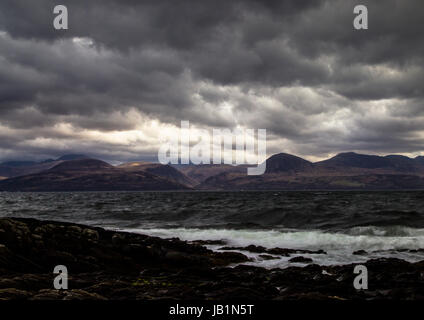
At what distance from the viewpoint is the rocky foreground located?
9758mm

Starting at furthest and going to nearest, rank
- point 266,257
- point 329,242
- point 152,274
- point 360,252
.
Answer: point 329,242, point 360,252, point 266,257, point 152,274

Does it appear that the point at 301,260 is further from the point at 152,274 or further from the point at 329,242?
the point at 152,274

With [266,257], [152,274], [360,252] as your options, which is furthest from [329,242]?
[152,274]

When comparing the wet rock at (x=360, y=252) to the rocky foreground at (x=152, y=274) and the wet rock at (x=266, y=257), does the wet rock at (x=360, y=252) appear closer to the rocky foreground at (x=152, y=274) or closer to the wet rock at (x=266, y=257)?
the rocky foreground at (x=152, y=274)

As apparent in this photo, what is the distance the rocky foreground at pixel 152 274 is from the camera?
32.0 feet

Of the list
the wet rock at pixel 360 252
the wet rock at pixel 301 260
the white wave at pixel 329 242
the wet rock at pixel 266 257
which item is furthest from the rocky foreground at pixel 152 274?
the wet rock at pixel 360 252

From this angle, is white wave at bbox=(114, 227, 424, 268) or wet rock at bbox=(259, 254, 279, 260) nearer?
white wave at bbox=(114, 227, 424, 268)

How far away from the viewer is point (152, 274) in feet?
48.0

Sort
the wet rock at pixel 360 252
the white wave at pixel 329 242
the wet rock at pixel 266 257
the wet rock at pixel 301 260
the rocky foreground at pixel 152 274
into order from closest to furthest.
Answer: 1. the rocky foreground at pixel 152 274
2. the wet rock at pixel 301 260
3. the white wave at pixel 329 242
4. the wet rock at pixel 266 257
5. the wet rock at pixel 360 252

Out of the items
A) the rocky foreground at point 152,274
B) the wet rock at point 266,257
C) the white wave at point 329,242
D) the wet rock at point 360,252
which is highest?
the rocky foreground at point 152,274

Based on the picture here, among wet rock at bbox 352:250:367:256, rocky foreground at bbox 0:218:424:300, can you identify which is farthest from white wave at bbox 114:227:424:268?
rocky foreground at bbox 0:218:424:300

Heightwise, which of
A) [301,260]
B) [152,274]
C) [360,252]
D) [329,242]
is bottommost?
[329,242]

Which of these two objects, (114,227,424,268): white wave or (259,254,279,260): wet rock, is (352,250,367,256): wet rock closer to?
(114,227,424,268): white wave
